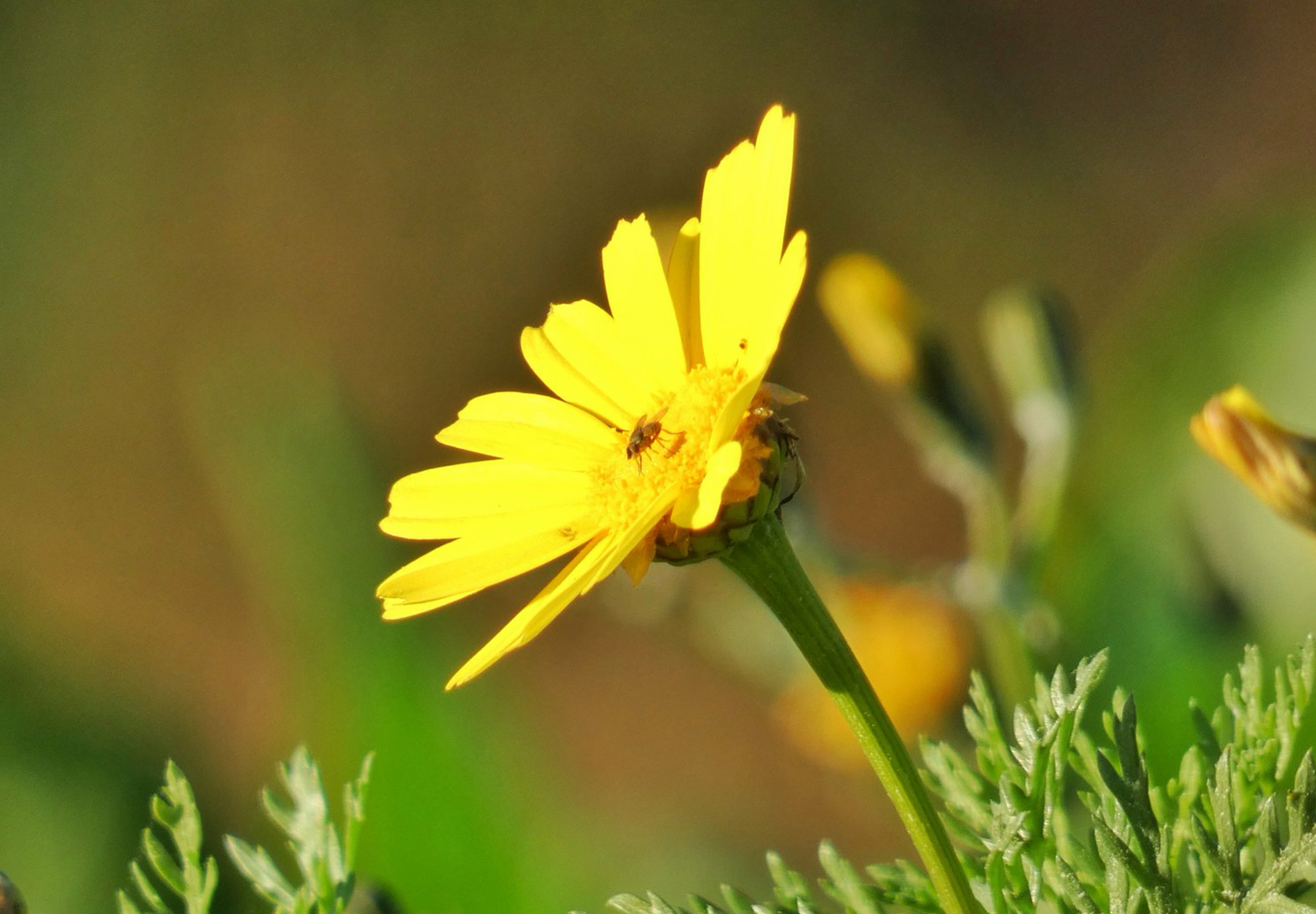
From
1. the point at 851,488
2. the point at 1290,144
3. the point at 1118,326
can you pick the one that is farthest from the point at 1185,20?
the point at 851,488

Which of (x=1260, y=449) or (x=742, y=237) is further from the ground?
(x=742, y=237)

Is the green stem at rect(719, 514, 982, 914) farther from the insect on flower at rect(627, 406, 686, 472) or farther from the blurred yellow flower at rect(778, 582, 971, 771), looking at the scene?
the blurred yellow flower at rect(778, 582, 971, 771)

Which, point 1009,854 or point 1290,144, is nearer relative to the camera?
point 1009,854

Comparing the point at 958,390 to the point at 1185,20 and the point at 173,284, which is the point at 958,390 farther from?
the point at 173,284

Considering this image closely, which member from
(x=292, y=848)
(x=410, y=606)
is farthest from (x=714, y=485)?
(x=292, y=848)

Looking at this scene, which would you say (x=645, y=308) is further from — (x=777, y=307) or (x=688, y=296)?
(x=777, y=307)

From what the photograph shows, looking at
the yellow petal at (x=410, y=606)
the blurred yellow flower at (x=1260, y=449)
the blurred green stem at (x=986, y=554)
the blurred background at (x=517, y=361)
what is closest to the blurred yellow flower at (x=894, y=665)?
the blurred background at (x=517, y=361)
